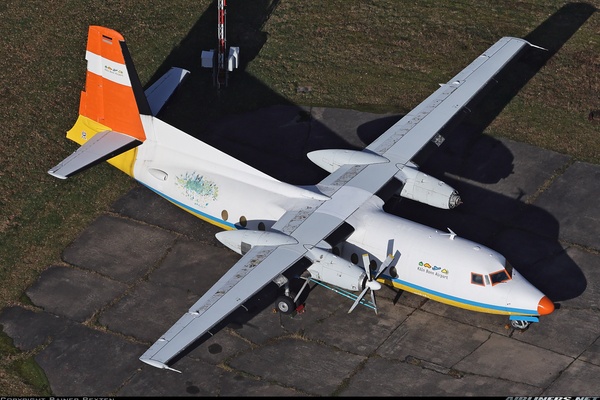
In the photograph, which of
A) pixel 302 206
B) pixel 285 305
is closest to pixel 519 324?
pixel 285 305

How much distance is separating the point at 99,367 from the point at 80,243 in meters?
7.39

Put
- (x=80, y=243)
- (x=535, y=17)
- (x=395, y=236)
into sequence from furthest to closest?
(x=535, y=17) → (x=80, y=243) → (x=395, y=236)

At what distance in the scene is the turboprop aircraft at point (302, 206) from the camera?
33375 mm

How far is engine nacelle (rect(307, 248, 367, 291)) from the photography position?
33219 millimetres

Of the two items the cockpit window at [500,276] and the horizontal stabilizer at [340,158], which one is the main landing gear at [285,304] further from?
the cockpit window at [500,276]

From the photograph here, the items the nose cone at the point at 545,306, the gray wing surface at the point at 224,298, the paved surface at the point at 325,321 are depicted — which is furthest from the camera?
the nose cone at the point at 545,306

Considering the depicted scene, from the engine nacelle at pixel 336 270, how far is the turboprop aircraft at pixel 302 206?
48 millimetres

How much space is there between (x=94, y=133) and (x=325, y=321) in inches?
530

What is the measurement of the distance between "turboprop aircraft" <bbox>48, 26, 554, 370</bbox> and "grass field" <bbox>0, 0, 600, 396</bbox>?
3.73m

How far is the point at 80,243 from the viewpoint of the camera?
3909cm

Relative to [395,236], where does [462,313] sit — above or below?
below

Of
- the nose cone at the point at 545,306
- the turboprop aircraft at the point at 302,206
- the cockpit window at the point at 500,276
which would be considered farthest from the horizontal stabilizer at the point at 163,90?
the nose cone at the point at 545,306

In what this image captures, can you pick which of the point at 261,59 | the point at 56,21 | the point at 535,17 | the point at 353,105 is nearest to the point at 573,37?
the point at 535,17

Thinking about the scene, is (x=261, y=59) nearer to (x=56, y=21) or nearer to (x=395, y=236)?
(x=56, y=21)
